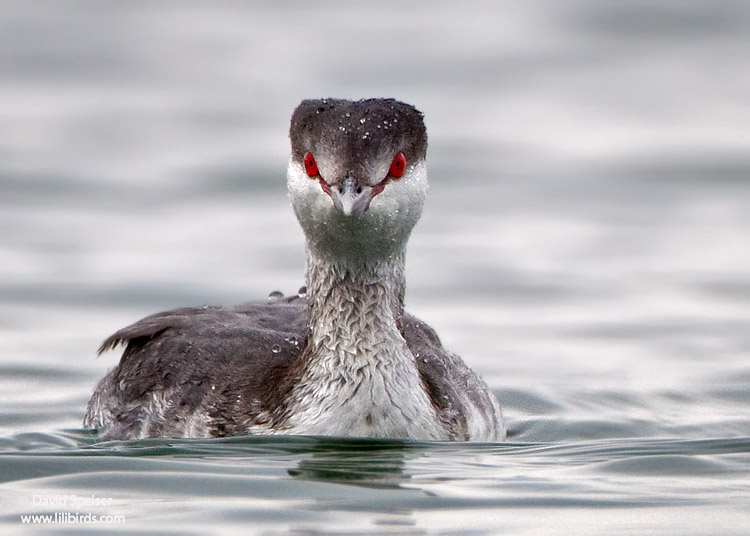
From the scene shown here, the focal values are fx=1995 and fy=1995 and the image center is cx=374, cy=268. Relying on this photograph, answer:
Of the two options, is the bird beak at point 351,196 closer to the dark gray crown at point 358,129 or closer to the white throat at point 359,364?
the dark gray crown at point 358,129

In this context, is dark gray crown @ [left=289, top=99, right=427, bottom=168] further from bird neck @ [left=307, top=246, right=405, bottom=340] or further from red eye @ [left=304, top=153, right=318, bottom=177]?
bird neck @ [left=307, top=246, right=405, bottom=340]

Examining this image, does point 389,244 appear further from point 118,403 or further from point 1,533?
point 1,533

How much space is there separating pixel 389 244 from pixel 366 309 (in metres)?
0.57

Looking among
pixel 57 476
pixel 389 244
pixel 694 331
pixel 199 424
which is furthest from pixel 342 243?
pixel 694 331

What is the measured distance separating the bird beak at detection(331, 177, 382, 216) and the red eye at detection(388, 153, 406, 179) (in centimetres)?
30

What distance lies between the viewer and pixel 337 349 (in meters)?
13.7

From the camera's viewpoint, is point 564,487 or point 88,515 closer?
point 88,515

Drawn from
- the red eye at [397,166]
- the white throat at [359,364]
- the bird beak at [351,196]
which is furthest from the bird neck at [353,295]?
the bird beak at [351,196]

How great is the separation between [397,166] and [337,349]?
4.67ft

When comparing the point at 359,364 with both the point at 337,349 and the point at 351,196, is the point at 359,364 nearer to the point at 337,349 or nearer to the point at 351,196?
the point at 337,349

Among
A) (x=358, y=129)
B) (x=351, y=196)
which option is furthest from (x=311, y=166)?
(x=351, y=196)

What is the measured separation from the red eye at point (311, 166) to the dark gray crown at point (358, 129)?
1.7 inches

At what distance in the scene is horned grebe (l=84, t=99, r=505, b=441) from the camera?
1304 cm

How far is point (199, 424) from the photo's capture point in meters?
13.8
